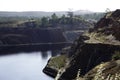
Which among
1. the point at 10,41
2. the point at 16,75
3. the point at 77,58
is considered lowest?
the point at 10,41

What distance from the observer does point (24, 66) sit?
8312 cm

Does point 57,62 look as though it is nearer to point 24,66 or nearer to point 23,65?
point 24,66

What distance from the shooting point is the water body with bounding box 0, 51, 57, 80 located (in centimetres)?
6850

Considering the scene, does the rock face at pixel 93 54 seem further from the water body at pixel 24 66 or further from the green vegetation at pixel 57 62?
the green vegetation at pixel 57 62

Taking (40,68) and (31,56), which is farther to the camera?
(31,56)

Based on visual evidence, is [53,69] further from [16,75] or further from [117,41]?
[117,41]

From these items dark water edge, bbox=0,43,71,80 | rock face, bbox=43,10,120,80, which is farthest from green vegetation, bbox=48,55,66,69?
rock face, bbox=43,10,120,80

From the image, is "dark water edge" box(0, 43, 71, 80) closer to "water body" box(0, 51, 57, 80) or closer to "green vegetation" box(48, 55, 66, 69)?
"water body" box(0, 51, 57, 80)

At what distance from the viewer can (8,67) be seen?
82062 millimetres

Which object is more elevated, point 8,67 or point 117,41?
point 117,41

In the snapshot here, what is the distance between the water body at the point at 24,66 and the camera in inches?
2697

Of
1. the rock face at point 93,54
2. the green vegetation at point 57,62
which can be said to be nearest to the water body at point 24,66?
the green vegetation at point 57,62

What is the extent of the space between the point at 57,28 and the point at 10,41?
1010 inches

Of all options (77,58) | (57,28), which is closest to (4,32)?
(57,28)
